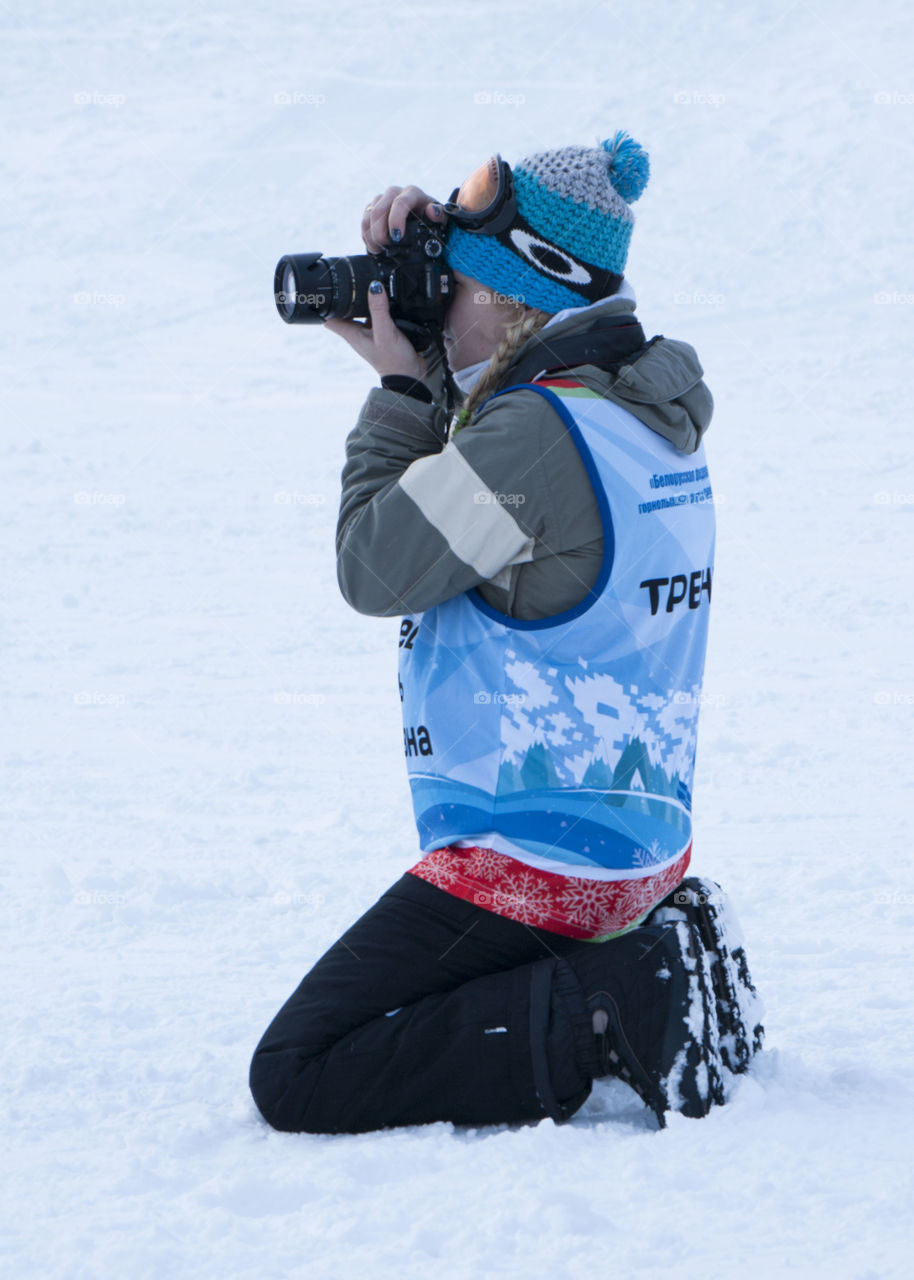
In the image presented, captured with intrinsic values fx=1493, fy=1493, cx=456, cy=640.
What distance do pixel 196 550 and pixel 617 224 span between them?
496 centimetres

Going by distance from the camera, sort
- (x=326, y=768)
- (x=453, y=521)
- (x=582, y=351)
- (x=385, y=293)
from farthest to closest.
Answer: (x=326, y=768) < (x=385, y=293) < (x=582, y=351) < (x=453, y=521)

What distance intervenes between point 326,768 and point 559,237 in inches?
84.9

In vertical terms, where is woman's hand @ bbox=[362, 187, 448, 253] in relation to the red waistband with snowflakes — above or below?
above

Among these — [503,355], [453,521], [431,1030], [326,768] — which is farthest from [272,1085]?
[326,768]

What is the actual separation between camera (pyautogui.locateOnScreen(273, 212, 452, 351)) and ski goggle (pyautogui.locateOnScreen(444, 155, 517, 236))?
0.20 feet

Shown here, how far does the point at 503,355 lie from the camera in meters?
2.06

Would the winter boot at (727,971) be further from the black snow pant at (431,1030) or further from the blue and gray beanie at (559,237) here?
the blue and gray beanie at (559,237)

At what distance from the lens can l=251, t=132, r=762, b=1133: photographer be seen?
1.93 meters

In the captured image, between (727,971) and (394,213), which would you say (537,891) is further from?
(394,213)

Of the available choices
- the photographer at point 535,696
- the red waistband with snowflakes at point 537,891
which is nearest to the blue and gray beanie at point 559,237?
the photographer at point 535,696

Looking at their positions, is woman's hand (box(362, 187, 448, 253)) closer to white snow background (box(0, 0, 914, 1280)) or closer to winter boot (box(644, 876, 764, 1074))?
winter boot (box(644, 876, 764, 1074))

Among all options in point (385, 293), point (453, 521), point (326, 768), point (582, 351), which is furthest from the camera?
point (326, 768)

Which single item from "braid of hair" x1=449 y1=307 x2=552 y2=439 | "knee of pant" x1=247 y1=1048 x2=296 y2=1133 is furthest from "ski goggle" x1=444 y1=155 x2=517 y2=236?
"knee of pant" x1=247 y1=1048 x2=296 y2=1133

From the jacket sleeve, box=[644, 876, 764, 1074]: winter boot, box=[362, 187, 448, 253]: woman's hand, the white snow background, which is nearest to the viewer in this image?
the white snow background
